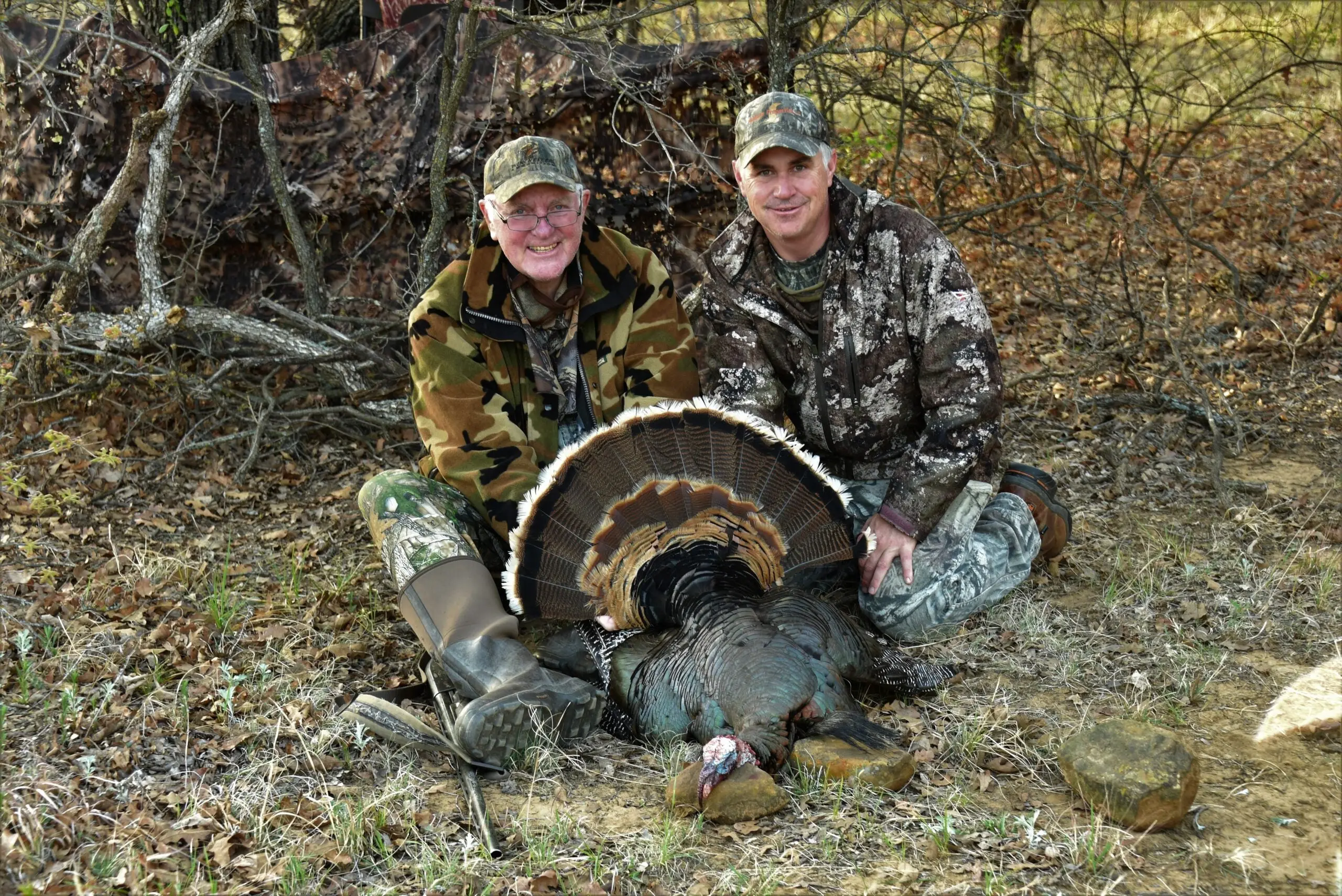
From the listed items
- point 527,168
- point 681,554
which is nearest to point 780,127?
point 527,168

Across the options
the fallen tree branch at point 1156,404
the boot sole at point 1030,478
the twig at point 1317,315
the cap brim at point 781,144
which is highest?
the cap brim at point 781,144

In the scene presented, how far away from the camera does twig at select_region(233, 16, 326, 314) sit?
502 centimetres

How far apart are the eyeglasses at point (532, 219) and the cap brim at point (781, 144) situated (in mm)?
597

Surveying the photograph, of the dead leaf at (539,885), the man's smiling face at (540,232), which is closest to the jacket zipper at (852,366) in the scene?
the man's smiling face at (540,232)

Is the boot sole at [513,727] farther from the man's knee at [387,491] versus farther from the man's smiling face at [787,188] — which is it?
the man's smiling face at [787,188]

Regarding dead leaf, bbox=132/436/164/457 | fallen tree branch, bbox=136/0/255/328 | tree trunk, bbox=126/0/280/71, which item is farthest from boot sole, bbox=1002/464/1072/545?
tree trunk, bbox=126/0/280/71

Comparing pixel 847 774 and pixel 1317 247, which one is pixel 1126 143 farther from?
pixel 847 774

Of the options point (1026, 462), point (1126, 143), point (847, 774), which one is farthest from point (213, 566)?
point (1126, 143)

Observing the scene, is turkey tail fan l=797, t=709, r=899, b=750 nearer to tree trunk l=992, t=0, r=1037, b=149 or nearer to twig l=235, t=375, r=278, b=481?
twig l=235, t=375, r=278, b=481

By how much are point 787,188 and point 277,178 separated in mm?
2618

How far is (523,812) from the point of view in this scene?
286cm

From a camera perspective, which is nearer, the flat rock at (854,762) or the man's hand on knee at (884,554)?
the flat rock at (854,762)

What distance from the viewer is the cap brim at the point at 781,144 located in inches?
138

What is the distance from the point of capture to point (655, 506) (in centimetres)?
332
